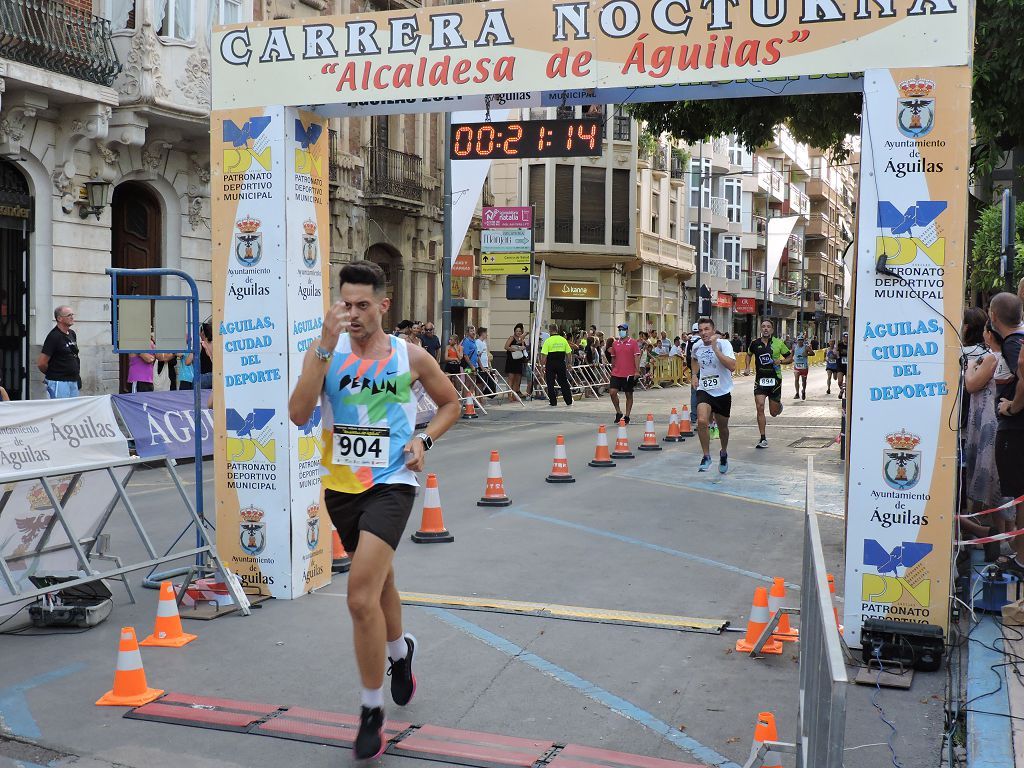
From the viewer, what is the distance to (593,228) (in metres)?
44.4

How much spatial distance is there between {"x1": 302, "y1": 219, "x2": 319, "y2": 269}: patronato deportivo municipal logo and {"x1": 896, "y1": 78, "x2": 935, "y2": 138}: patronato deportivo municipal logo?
383cm

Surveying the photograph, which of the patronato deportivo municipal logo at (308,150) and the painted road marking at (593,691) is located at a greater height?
the patronato deportivo municipal logo at (308,150)

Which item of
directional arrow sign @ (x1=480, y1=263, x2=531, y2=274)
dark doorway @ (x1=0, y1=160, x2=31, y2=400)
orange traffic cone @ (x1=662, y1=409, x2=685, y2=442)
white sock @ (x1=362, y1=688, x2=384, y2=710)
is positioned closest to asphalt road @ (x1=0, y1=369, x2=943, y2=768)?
white sock @ (x1=362, y1=688, x2=384, y2=710)

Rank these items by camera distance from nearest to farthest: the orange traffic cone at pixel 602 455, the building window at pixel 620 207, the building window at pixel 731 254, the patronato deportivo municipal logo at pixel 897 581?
the patronato deportivo municipal logo at pixel 897 581 → the orange traffic cone at pixel 602 455 → the building window at pixel 620 207 → the building window at pixel 731 254

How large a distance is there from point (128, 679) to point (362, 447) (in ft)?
5.52

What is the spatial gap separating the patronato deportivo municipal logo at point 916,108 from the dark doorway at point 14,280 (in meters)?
14.8

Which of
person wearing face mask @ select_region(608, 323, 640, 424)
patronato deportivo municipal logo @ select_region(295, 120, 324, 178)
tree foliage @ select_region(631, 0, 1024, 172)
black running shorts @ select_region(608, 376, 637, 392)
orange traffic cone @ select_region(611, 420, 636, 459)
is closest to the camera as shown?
patronato deportivo municipal logo @ select_region(295, 120, 324, 178)

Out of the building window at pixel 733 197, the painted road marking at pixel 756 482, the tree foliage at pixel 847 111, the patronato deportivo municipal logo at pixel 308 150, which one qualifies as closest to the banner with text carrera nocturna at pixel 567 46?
the patronato deportivo municipal logo at pixel 308 150

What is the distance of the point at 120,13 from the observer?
1830 cm

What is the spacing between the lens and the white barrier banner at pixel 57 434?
7.06 metres

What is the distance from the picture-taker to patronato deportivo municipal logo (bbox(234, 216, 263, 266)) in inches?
284

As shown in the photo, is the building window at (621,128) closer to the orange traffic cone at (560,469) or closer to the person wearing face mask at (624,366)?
the person wearing face mask at (624,366)

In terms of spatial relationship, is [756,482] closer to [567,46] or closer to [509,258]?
[567,46]

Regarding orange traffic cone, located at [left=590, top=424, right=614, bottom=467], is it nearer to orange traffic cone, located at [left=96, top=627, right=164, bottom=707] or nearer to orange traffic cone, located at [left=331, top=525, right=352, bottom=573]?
orange traffic cone, located at [left=331, top=525, right=352, bottom=573]
